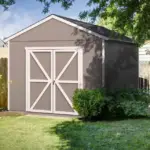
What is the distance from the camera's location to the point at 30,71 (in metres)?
13.8

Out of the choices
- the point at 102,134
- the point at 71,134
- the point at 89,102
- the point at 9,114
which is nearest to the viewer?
the point at 102,134

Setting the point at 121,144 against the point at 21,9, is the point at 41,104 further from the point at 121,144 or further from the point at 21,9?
the point at 121,144

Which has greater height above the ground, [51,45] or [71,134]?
[51,45]

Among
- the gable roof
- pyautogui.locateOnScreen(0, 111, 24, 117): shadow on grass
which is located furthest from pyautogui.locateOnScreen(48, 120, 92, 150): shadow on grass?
the gable roof

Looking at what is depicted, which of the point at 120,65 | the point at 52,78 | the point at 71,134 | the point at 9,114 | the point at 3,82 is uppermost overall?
the point at 120,65

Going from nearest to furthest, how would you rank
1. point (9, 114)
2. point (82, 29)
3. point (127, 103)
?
point (127, 103)
point (82, 29)
point (9, 114)

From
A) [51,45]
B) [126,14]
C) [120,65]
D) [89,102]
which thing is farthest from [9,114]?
[126,14]

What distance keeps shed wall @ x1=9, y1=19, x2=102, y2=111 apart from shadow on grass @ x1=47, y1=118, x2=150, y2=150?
1.82m

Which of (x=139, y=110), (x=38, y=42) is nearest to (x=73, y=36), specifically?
(x=38, y=42)

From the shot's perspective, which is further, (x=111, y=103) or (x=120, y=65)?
(x=120, y=65)

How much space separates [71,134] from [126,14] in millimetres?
5902

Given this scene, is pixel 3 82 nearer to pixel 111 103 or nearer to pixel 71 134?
pixel 111 103

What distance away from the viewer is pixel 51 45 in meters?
13.3

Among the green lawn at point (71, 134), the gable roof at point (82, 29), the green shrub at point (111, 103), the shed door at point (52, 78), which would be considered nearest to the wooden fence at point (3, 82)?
the gable roof at point (82, 29)
